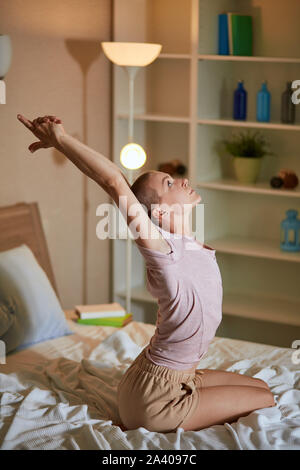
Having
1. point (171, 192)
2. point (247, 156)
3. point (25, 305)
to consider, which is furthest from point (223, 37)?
point (171, 192)

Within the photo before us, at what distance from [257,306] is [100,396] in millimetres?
1773

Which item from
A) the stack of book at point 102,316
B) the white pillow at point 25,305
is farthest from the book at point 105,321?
the white pillow at point 25,305

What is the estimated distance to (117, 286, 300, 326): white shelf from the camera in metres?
3.63

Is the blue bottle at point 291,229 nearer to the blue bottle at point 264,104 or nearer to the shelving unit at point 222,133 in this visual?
the shelving unit at point 222,133

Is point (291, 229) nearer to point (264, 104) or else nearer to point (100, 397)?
point (264, 104)

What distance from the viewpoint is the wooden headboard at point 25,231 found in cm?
299

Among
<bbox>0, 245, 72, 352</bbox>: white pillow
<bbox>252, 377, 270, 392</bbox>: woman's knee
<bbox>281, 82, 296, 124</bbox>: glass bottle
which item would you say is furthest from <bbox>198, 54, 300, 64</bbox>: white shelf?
<bbox>252, 377, 270, 392</bbox>: woman's knee

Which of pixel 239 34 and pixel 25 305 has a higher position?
pixel 239 34

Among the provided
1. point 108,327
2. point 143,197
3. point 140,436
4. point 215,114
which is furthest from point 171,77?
point 140,436

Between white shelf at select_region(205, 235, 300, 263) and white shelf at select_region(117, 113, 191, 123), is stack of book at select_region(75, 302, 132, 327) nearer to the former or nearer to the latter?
white shelf at select_region(205, 235, 300, 263)

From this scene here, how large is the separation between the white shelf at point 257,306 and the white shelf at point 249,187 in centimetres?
65

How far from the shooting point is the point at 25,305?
108 inches

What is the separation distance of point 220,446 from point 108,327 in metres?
1.27

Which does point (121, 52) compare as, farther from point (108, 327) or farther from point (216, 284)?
point (216, 284)
